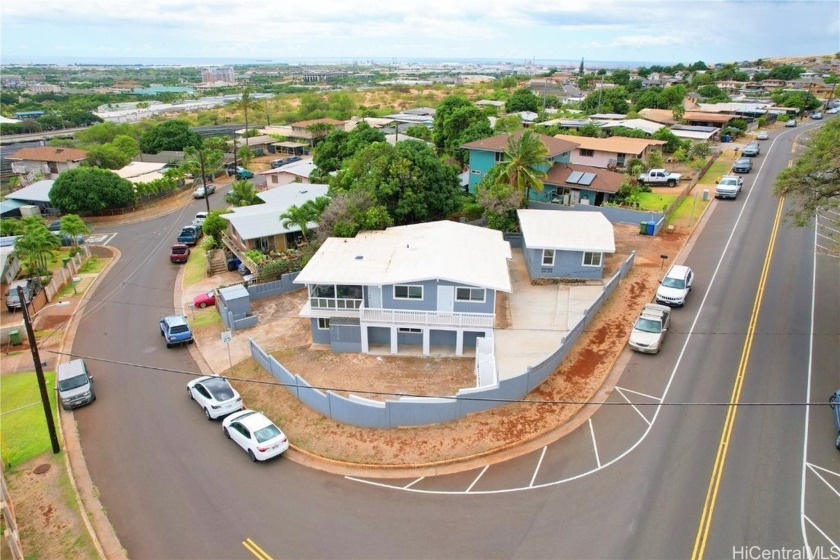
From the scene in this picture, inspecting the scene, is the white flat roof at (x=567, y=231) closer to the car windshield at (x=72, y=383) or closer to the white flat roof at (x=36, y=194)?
the car windshield at (x=72, y=383)

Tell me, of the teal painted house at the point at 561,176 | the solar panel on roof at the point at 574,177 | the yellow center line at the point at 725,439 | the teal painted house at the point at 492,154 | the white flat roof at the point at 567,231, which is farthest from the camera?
the teal painted house at the point at 492,154

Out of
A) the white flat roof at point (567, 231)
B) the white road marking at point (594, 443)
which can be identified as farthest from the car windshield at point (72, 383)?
the white flat roof at point (567, 231)

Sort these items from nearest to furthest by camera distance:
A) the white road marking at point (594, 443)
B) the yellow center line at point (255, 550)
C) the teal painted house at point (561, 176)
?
1. the yellow center line at point (255, 550)
2. the white road marking at point (594, 443)
3. the teal painted house at point (561, 176)

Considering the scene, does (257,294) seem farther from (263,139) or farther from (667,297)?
(263,139)

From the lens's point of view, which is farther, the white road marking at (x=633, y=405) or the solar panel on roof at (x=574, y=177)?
the solar panel on roof at (x=574, y=177)

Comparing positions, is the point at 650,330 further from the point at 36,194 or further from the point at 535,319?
the point at 36,194

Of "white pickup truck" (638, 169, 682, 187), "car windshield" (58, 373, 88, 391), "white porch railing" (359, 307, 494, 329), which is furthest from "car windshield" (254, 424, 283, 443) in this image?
"white pickup truck" (638, 169, 682, 187)

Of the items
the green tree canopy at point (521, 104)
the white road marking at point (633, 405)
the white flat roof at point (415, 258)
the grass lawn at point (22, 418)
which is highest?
the green tree canopy at point (521, 104)

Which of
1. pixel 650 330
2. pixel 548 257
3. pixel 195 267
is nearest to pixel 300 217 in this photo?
pixel 195 267
